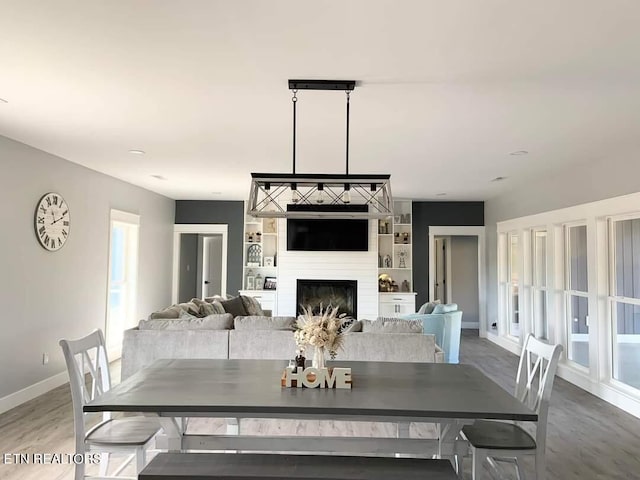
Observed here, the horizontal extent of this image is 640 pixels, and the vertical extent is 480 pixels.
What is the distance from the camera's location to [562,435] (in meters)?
3.87

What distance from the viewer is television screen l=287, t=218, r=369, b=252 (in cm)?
854

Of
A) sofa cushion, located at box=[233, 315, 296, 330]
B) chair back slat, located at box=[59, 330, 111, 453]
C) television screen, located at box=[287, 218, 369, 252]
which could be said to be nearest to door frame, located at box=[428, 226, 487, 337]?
television screen, located at box=[287, 218, 369, 252]

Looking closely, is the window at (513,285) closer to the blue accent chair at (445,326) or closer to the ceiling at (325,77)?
the blue accent chair at (445,326)

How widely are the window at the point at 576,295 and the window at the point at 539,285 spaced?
587mm

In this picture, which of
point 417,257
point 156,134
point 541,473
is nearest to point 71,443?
point 156,134

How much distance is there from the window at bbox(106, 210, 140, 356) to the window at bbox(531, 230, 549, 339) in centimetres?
613

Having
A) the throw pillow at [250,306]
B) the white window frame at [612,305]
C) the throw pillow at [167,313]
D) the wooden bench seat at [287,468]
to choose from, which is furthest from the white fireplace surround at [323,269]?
the wooden bench seat at [287,468]

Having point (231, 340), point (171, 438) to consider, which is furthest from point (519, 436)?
point (231, 340)

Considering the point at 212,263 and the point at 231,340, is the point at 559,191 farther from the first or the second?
the point at 212,263

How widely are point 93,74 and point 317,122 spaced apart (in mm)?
1674

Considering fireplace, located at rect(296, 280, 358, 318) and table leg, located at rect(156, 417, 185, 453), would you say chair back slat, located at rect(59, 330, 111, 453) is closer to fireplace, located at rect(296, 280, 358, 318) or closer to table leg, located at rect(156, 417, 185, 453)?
table leg, located at rect(156, 417, 185, 453)

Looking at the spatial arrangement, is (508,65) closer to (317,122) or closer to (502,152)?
(317,122)

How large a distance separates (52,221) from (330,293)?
4.90 meters

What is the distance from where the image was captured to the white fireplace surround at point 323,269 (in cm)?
852
